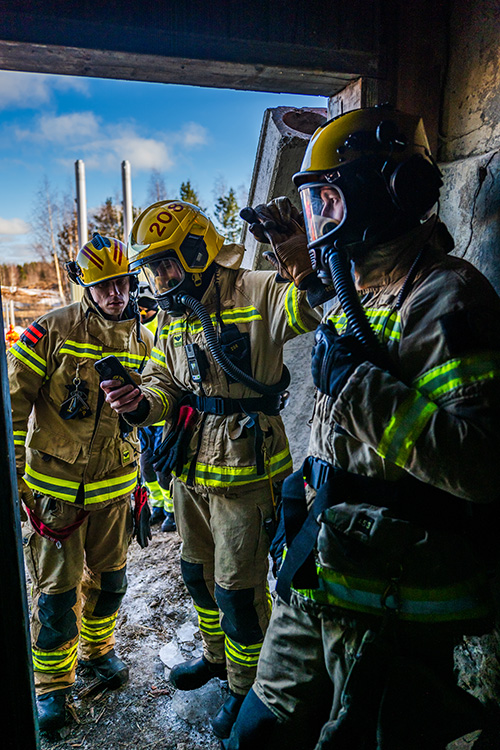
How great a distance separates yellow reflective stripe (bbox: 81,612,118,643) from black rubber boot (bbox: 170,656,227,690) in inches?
21.3

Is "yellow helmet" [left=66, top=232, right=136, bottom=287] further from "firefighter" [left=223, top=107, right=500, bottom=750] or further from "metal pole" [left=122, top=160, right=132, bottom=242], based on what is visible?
"metal pole" [left=122, top=160, right=132, bottom=242]

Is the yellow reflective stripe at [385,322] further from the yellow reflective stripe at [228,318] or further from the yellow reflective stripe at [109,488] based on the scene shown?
the yellow reflective stripe at [109,488]

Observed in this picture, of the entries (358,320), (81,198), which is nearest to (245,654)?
(358,320)

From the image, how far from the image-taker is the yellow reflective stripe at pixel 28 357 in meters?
2.90

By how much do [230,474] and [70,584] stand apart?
120 centimetres

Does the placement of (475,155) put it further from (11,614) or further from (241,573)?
(11,614)

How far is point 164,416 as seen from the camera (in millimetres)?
2742

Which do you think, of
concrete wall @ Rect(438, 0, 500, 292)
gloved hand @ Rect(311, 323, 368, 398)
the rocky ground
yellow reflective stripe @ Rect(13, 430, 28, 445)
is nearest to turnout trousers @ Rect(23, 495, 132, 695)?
the rocky ground

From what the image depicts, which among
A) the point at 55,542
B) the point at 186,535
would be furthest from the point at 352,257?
the point at 55,542

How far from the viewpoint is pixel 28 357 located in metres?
2.91

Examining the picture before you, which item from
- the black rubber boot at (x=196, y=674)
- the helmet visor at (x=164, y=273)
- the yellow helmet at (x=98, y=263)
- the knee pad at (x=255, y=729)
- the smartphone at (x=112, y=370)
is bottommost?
the black rubber boot at (x=196, y=674)

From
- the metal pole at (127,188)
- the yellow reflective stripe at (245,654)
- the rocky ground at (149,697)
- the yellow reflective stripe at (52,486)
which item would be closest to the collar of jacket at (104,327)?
the yellow reflective stripe at (52,486)

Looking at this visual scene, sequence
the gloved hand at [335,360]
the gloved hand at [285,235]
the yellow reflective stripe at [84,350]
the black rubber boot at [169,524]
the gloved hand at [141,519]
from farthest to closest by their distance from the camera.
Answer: the black rubber boot at [169,524], the gloved hand at [141,519], the yellow reflective stripe at [84,350], the gloved hand at [285,235], the gloved hand at [335,360]

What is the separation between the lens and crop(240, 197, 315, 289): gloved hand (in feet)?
6.82
